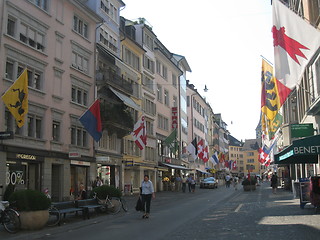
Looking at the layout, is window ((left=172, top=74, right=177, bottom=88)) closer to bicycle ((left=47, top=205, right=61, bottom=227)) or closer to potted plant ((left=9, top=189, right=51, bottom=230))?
bicycle ((left=47, top=205, right=61, bottom=227))

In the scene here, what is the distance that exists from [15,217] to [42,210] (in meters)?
0.85

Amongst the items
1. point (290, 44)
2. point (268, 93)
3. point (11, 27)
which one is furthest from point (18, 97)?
point (268, 93)

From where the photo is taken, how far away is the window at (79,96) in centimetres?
3238

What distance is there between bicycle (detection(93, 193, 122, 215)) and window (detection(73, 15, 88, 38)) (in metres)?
18.1

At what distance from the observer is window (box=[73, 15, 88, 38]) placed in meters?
33.3

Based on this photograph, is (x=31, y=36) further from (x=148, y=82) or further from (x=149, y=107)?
(x=149, y=107)

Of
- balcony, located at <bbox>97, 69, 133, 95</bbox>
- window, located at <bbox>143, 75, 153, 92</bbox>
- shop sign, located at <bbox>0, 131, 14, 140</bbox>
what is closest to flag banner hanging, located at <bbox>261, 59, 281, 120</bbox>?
balcony, located at <bbox>97, 69, 133, 95</bbox>

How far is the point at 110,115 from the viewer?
3459cm

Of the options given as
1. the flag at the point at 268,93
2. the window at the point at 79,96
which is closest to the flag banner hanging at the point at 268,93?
the flag at the point at 268,93

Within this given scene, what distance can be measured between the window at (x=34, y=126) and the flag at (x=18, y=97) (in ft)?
24.7

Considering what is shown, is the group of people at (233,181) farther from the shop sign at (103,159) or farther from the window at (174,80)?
the shop sign at (103,159)

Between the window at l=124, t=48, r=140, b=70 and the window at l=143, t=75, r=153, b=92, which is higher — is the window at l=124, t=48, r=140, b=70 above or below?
above

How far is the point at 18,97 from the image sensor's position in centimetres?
1897

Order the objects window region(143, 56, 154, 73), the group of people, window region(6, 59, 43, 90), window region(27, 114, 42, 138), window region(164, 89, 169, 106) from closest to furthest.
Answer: window region(6, 59, 43, 90) → window region(27, 114, 42, 138) → the group of people → window region(143, 56, 154, 73) → window region(164, 89, 169, 106)
